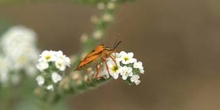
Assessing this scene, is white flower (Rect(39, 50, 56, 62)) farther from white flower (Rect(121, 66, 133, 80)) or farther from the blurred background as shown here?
the blurred background

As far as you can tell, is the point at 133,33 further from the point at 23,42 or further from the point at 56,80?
the point at 56,80

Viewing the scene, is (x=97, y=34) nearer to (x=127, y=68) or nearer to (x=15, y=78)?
(x=15, y=78)

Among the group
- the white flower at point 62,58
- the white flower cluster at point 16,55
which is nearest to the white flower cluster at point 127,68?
the white flower at point 62,58

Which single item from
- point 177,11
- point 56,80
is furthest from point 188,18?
point 56,80

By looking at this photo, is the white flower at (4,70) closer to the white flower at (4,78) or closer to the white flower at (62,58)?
Answer: the white flower at (4,78)

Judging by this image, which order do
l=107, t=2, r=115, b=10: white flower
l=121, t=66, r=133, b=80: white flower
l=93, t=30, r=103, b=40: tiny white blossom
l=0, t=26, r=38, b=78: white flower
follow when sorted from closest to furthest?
1. l=121, t=66, r=133, b=80: white flower
2. l=107, t=2, r=115, b=10: white flower
3. l=93, t=30, r=103, b=40: tiny white blossom
4. l=0, t=26, r=38, b=78: white flower

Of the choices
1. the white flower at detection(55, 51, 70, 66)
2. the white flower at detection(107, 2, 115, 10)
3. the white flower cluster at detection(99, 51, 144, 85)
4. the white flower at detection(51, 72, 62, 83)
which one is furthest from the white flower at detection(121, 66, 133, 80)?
the white flower at detection(107, 2, 115, 10)
